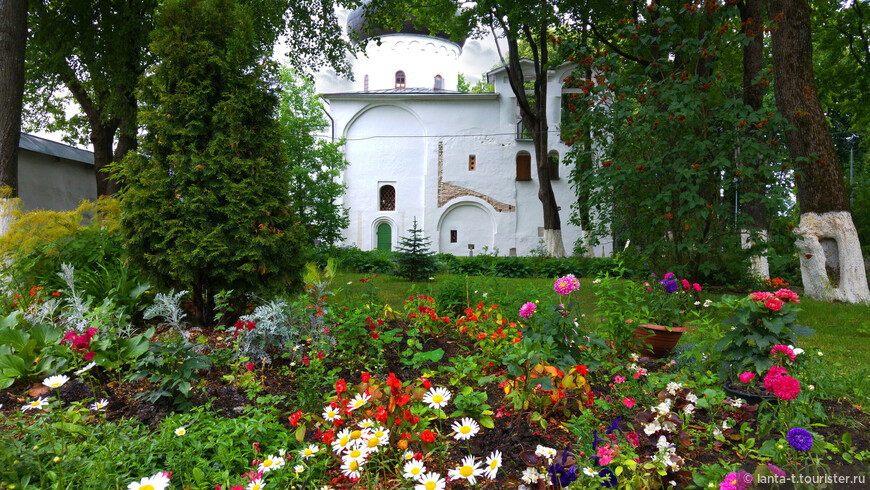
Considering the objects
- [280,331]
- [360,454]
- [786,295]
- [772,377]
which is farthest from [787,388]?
[280,331]

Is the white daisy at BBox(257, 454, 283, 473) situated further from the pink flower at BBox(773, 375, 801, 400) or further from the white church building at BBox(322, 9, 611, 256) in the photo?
the white church building at BBox(322, 9, 611, 256)

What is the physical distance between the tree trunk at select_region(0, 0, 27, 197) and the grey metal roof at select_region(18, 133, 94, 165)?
1048cm

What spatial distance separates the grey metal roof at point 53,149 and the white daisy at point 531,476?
18.9 metres

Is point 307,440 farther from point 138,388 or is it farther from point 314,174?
point 314,174

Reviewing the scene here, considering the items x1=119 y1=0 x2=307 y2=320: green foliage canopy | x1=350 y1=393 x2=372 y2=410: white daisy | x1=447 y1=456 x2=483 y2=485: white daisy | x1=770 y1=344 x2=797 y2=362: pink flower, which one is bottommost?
x1=447 y1=456 x2=483 y2=485: white daisy

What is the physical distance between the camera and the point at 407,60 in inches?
1059

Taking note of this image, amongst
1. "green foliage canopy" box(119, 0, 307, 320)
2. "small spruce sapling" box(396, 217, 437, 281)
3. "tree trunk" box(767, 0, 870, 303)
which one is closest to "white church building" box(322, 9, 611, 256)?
"small spruce sapling" box(396, 217, 437, 281)

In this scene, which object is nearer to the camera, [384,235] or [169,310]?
[169,310]

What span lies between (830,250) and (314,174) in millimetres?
16289

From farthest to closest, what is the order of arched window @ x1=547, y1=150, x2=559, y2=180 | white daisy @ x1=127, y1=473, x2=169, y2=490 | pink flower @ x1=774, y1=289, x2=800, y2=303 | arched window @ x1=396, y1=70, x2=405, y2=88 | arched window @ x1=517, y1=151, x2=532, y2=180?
arched window @ x1=396, y1=70, x2=405, y2=88
arched window @ x1=517, y1=151, x2=532, y2=180
arched window @ x1=547, y1=150, x2=559, y2=180
pink flower @ x1=774, y1=289, x2=800, y2=303
white daisy @ x1=127, y1=473, x2=169, y2=490

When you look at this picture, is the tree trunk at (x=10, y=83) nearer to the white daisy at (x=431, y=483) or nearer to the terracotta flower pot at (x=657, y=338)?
the white daisy at (x=431, y=483)

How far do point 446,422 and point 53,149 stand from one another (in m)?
19.6

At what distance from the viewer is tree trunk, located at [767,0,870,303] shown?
7.43 meters

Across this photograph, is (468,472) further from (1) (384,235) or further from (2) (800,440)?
(1) (384,235)
